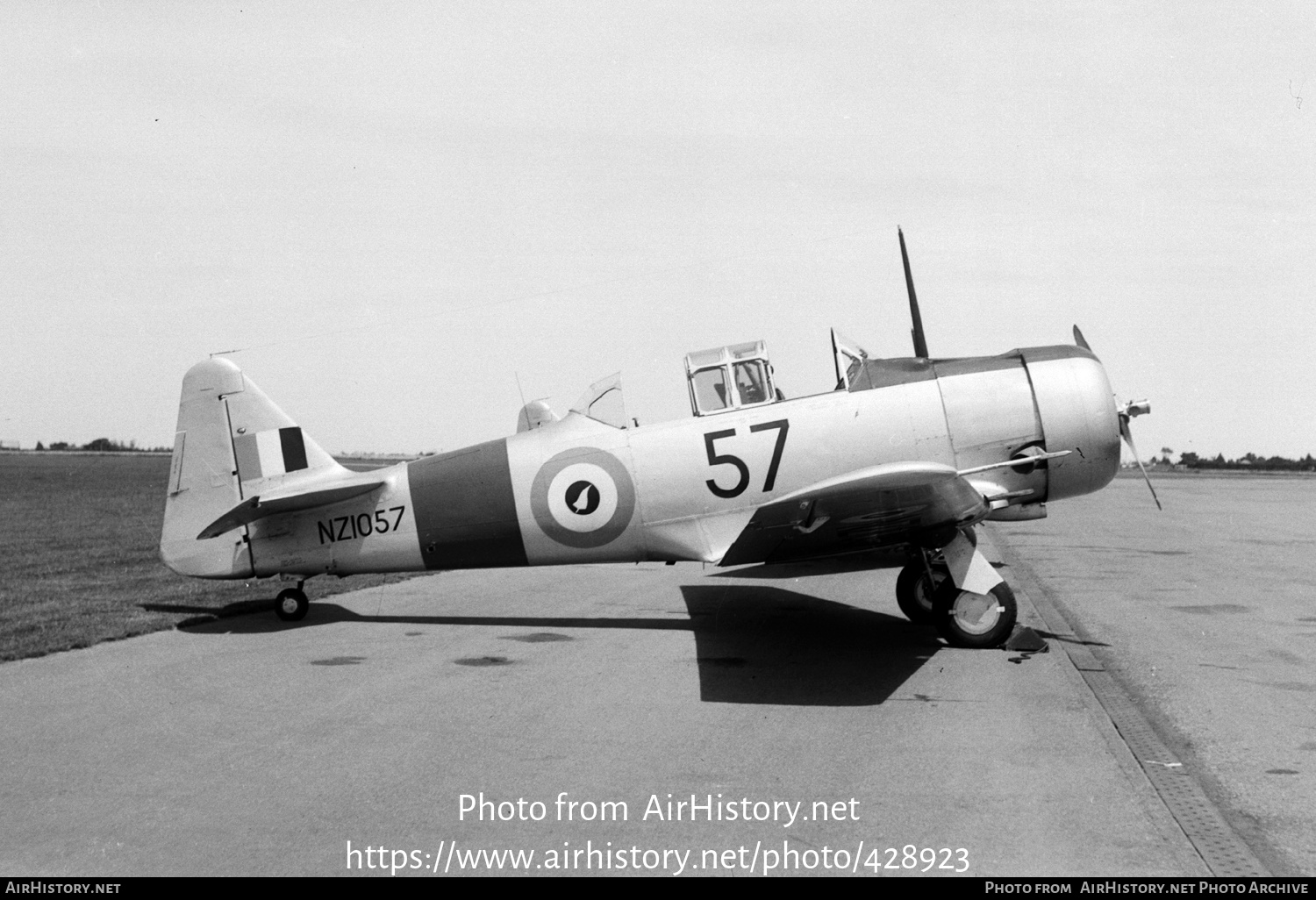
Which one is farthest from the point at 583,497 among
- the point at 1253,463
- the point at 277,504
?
the point at 1253,463

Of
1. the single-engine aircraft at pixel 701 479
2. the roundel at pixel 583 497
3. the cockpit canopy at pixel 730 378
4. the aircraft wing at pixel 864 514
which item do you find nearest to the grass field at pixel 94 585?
the single-engine aircraft at pixel 701 479

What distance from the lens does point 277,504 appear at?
957cm

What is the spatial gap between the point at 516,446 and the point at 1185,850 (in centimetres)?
677

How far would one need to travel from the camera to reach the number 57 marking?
889 cm

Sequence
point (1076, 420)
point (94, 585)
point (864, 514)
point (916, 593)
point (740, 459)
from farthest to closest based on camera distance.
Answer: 1. point (94, 585)
2. point (916, 593)
3. point (740, 459)
4. point (1076, 420)
5. point (864, 514)

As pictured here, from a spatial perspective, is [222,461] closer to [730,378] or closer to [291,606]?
[291,606]

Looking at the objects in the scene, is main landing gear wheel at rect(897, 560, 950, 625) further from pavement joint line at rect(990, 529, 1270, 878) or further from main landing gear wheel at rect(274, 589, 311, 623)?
main landing gear wheel at rect(274, 589, 311, 623)

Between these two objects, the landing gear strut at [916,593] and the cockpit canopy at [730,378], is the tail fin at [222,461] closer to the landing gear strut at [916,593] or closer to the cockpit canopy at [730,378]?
the cockpit canopy at [730,378]

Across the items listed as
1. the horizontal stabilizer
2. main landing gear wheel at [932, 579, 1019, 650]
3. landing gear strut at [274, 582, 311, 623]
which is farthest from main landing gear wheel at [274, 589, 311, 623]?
main landing gear wheel at [932, 579, 1019, 650]

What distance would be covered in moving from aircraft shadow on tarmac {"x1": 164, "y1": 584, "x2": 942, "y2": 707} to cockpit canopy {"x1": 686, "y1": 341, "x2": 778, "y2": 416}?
6.93 feet

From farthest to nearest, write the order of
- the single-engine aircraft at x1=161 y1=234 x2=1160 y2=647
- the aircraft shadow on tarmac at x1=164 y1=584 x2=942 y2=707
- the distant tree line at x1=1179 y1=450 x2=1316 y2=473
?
the distant tree line at x1=1179 y1=450 x2=1316 y2=473, the single-engine aircraft at x1=161 y1=234 x2=1160 y2=647, the aircraft shadow on tarmac at x1=164 y1=584 x2=942 y2=707

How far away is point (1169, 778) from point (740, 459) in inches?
183

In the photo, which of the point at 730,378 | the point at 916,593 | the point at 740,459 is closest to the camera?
the point at 740,459

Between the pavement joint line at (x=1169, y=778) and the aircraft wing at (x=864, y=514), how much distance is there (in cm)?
148
